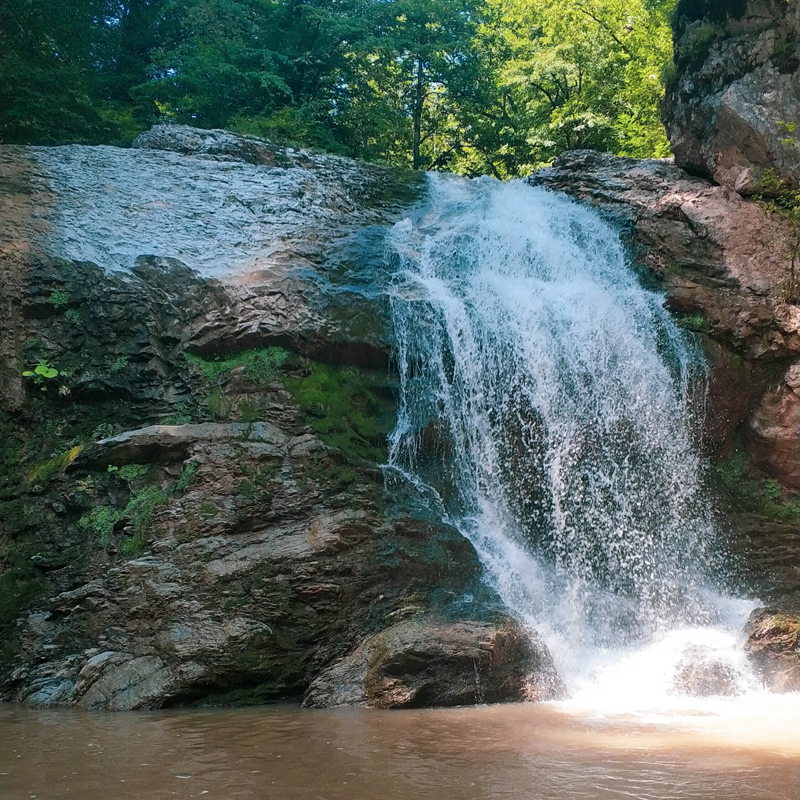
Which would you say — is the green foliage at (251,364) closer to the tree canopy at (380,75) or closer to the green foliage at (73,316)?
the green foliage at (73,316)

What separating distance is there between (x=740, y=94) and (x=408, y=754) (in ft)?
35.5

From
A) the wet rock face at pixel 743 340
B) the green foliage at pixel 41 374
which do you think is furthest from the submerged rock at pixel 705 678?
the green foliage at pixel 41 374

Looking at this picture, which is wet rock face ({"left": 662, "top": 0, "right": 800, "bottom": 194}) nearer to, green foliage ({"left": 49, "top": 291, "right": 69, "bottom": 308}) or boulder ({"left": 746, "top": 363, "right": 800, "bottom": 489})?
boulder ({"left": 746, "top": 363, "right": 800, "bottom": 489})

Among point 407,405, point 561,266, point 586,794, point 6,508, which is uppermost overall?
point 561,266

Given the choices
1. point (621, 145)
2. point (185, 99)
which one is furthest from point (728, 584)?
point (185, 99)

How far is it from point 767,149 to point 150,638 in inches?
411

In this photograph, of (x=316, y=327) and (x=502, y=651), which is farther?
(x=316, y=327)

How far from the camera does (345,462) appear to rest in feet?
26.3

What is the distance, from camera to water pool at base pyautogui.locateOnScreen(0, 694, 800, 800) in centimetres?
344

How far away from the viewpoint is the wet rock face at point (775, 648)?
661 centimetres

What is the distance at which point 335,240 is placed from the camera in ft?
34.7

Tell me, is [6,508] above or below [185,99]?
below

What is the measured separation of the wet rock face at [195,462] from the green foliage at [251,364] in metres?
0.03

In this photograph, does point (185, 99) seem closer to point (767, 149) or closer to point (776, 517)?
point (767, 149)
